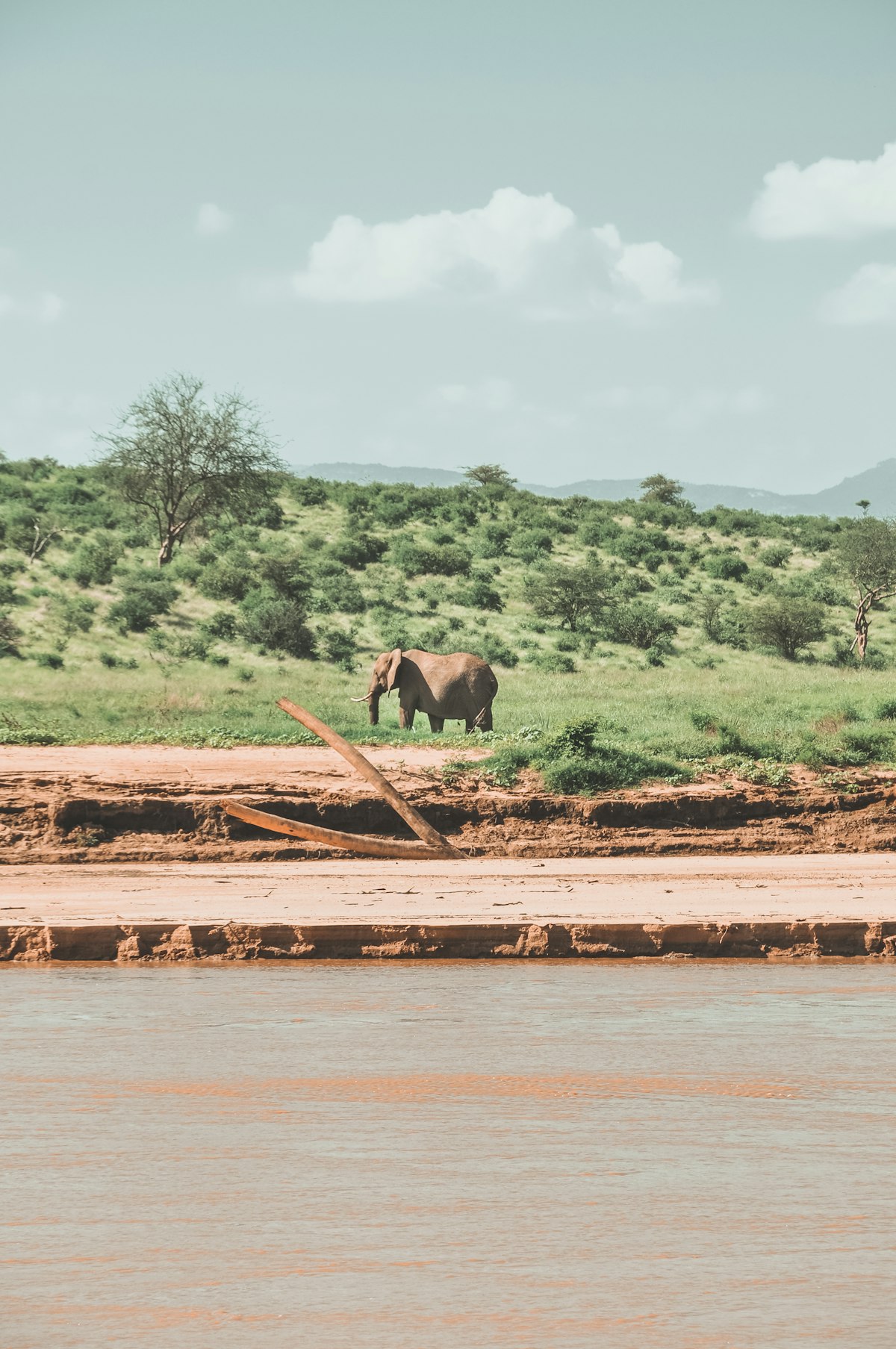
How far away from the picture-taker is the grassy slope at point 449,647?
19.1 metres

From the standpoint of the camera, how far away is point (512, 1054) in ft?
24.4

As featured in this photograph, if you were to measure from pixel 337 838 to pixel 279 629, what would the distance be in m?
24.1

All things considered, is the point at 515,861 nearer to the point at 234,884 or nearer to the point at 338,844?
the point at 338,844

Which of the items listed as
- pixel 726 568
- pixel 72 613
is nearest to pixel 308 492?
pixel 726 568

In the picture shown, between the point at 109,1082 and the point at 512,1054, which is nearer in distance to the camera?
the point at 109,1082

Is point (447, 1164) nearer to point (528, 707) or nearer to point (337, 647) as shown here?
point (528, 707)

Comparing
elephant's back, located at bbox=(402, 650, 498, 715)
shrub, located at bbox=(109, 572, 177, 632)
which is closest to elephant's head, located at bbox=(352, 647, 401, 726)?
elephant's back, located at bbox=(402, 650, 498, 715)

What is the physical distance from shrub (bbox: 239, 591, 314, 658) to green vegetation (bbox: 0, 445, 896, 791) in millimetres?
80

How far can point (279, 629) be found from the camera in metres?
38.0

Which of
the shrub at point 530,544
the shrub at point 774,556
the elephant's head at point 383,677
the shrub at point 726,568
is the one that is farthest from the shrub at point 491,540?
the elephant's head at point 383,677

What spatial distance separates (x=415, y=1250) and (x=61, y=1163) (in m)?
1.63

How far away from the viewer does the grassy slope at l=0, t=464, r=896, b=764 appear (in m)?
19.1

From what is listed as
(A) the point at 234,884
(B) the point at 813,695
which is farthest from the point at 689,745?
(B) the point at 813,695

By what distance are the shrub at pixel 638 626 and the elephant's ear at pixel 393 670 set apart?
804 inches
